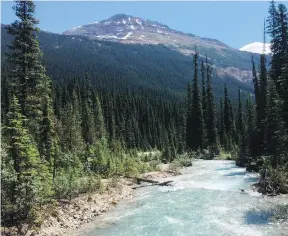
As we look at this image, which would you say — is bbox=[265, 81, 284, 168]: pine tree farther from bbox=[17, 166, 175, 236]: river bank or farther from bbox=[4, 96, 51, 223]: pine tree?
bbox=[4, 96, 51, 223]: pine tree

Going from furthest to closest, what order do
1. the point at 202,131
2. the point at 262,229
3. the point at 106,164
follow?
the point at 202,131, the point at 106,164, the point at 262,229

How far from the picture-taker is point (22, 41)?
27.8 meters

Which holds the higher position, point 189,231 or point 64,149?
point 64,149

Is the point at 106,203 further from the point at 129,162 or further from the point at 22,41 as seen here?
the point at 129,162

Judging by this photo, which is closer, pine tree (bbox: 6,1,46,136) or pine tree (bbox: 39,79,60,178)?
pine tree (bbox: 6,1,46,136)

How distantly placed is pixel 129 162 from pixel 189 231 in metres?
24.6

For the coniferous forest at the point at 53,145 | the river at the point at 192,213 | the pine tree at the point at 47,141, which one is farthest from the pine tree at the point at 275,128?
the pine tree at the point at 47,141

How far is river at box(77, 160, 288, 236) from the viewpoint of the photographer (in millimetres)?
21814

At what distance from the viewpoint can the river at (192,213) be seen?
71.6 ft

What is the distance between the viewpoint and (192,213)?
84.6 ft

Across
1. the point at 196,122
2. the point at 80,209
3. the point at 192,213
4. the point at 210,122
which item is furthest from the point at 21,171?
the point at 210,122

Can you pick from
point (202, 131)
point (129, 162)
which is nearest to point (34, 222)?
point (129, 162)

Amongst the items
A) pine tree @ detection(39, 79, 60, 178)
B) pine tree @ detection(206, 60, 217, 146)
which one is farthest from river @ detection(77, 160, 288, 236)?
pine tree @ detection(206, 60, 217, 146)

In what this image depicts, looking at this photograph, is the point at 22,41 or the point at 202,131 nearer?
the point at 22,41
